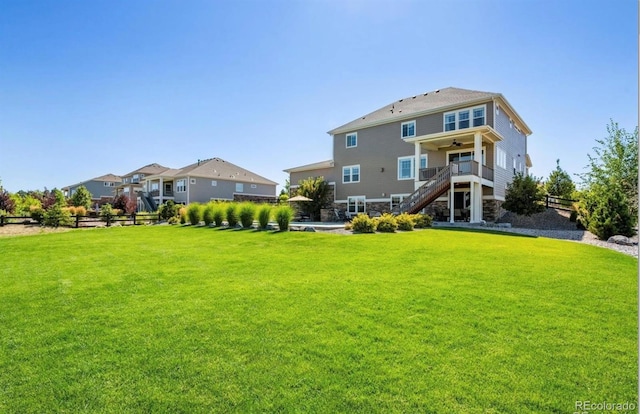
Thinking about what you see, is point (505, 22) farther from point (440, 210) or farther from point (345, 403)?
point (440, 210)

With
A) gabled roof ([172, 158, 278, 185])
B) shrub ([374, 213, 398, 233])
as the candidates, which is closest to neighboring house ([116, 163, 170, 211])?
gabled roof ([172, 158, 278, 185])

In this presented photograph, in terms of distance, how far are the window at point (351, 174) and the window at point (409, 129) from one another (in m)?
4.67

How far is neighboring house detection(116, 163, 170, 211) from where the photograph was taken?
4219 centimetres

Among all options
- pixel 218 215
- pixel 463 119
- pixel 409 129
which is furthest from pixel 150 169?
pixel 463 119

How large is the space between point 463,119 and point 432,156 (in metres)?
3.12

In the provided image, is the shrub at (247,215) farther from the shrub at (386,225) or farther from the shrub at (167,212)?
the shrub at (167,212)

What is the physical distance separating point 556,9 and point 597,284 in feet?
14.8

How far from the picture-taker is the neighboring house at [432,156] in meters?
18.6

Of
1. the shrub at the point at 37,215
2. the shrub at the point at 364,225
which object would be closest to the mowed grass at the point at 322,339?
the shrub at the point at 364,225

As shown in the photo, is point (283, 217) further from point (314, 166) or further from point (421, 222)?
point (314, 166)

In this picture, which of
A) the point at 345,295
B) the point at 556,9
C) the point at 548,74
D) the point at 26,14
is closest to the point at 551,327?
the point at 345,295

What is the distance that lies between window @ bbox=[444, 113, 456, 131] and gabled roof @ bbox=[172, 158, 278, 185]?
27.7 m

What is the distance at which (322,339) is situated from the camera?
11.6 feet

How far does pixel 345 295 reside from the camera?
16.4 feet
